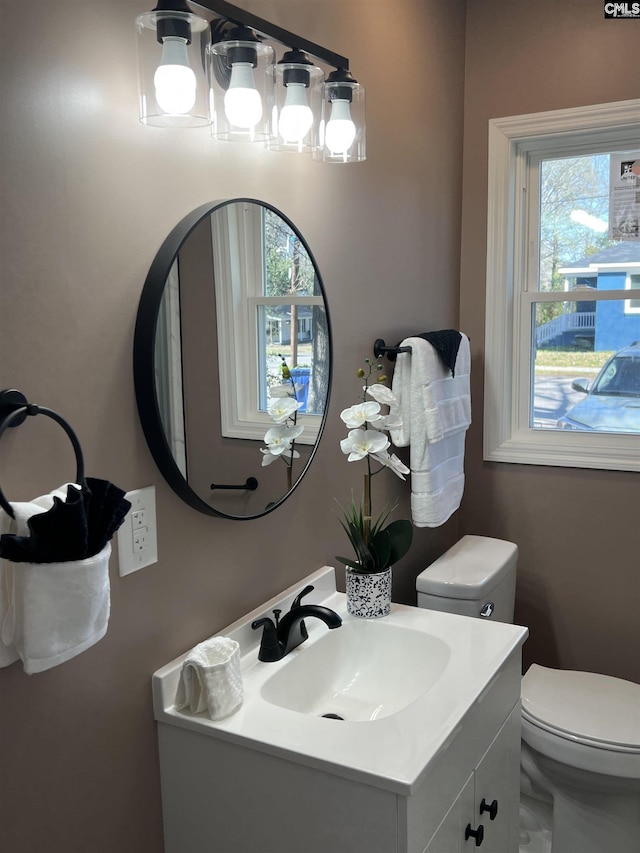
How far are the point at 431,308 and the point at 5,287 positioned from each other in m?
1.55

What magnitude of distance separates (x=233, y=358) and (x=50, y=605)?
25.1 inches

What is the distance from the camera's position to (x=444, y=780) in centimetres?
125

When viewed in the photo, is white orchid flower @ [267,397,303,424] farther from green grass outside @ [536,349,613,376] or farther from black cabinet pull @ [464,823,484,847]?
green grass outside @ [536,349,613,376]

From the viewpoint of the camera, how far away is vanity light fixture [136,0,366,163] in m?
1.15

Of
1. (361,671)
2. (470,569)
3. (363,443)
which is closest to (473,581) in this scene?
(470,569)

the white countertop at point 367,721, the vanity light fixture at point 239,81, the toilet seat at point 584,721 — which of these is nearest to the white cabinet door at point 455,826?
the white countertop at point 367,721

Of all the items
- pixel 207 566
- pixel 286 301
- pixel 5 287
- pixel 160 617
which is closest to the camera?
pixel 5 287

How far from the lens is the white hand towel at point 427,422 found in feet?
6.62

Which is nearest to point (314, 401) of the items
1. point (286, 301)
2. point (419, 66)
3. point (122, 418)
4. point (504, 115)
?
point (286, 301)

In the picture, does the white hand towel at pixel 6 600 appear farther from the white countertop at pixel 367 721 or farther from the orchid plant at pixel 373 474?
the orchid plant at pixel 373 474

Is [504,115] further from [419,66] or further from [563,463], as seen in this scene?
[563,463]

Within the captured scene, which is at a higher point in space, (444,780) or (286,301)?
(286,301)

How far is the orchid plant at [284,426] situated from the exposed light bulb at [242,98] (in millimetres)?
468

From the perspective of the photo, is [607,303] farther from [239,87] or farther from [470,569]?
[239,87]
